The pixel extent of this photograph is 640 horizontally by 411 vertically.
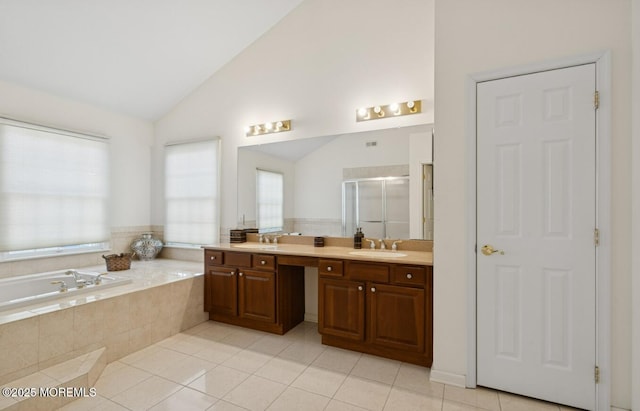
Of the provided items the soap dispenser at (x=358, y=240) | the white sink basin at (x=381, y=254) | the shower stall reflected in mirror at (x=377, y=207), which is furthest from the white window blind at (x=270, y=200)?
the white sink basin at (x=381, y=254)

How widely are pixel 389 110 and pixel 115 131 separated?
368 centimetres

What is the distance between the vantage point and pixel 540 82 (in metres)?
1.99

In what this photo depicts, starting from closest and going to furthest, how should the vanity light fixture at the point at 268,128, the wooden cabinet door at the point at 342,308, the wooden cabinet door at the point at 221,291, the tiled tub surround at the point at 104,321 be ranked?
the tiled tub surround at the point at 104,321
the wooden cabinet door at the point at 342,308
the wooden cabinet door at the point at 221,291
the vanity light fixture at the point at 268,128

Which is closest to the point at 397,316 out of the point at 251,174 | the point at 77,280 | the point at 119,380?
the point at 119,380

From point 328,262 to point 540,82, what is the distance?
203 cm

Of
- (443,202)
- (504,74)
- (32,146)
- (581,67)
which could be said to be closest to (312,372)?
(443,202)

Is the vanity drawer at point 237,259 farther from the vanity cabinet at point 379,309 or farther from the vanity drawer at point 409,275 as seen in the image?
the vanity drawer at point 409,275

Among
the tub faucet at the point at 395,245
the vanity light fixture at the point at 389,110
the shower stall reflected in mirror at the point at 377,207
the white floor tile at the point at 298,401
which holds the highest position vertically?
the vanity light fixture at the point at 389,110

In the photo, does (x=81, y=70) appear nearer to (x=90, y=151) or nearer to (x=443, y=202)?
(x=90, y=151)

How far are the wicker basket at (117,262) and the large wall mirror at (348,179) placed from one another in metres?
1.45

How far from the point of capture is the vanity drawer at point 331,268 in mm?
2654

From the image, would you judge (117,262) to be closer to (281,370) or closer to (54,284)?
(54,284)

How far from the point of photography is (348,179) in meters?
3.16

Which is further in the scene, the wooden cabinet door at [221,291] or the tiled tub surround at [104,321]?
the wooden cabinet door at [221,291]
